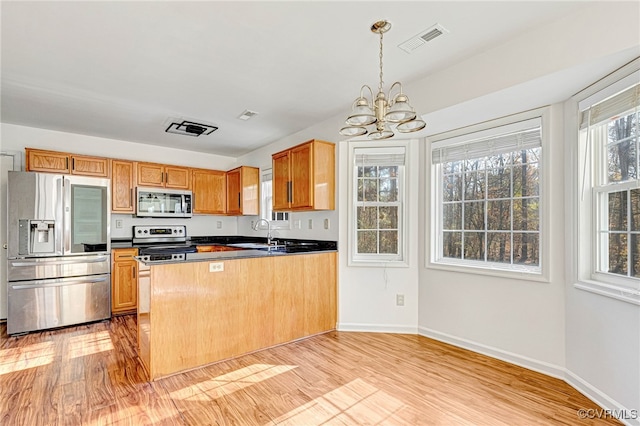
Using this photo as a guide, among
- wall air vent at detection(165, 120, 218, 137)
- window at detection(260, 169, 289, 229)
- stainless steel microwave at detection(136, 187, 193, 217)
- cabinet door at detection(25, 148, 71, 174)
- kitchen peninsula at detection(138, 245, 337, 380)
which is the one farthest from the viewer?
window at detection(260, 169, 289, 229)

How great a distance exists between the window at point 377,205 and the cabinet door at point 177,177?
9.81ft

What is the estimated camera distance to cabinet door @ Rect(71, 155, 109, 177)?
14.1ft

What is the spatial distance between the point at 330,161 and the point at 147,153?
3.23 meters

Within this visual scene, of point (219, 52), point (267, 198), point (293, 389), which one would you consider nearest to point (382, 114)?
point (219, 52)

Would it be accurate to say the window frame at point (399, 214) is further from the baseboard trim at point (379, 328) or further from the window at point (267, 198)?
the window at point (267, 198)

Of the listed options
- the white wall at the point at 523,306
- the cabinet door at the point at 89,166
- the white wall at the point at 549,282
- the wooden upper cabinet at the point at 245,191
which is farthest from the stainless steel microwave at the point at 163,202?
the white wall at the point at 523,306

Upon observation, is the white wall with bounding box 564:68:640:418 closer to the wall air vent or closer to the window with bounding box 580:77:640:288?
the window with bounding box 580:77:640:288

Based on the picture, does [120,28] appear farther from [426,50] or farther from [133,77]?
[426,50]

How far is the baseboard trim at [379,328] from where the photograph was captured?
3553 mm

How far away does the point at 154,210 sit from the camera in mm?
4926

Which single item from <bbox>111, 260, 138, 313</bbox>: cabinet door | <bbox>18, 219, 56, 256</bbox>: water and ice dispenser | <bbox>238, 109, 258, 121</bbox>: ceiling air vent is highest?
<bbox>238, 109, 258, 121</bbox>: ceiling air vent

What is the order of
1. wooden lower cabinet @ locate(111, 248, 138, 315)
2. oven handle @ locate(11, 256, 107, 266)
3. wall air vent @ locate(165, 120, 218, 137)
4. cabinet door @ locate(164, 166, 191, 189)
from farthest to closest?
cabinet door @ locate(164, 166, 191, 189), wooden lower cabinet @ locate(111, 248, 138, 315), wall air vent @ locate(165, 120, 218, 137), oven handle @ locate(11, 256, 107, 266)

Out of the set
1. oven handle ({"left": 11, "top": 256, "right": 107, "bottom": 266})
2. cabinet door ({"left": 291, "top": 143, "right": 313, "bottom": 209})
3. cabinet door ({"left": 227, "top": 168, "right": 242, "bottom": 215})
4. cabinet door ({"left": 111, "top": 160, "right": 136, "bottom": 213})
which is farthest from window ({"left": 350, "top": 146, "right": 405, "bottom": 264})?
cabinet door ({"left": 111, "top": 160, "right": 136, "bottom": 213})

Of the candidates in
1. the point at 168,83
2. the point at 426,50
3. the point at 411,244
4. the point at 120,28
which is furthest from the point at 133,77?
the point at 411,244
